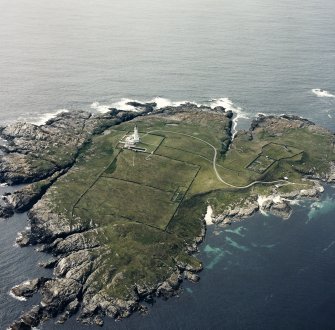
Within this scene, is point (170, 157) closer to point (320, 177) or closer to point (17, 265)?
point (320, 177)

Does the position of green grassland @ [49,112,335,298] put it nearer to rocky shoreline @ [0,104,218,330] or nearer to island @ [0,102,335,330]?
island @ [0,102,335,330]

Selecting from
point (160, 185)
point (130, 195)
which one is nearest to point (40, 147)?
point (130, 195)

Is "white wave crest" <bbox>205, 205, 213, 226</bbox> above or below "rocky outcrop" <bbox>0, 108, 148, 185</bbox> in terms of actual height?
below

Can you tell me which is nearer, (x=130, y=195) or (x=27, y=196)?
(x=27, y=196)

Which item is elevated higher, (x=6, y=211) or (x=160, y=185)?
(x=6, y=211)

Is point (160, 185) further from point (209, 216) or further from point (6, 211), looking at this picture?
point (6, 211)

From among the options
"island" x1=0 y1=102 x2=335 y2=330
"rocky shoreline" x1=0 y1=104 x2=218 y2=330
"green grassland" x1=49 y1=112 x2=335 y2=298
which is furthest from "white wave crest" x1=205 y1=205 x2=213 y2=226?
"rocky shoreline" x1=0 y1=104 x2=218 y2=330
